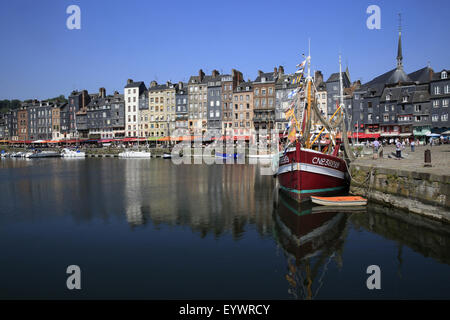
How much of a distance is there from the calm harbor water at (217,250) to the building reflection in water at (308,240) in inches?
1.6

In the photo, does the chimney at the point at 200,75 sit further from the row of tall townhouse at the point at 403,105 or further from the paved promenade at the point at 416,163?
the paved promenade at the point at 416,163

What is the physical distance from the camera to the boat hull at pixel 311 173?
2014 cm

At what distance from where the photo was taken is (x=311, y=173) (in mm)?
20375

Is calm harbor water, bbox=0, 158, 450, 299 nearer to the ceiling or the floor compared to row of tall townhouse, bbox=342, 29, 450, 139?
nearer to the floor

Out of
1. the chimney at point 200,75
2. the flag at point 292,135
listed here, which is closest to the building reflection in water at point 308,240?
the flag at point 292,135

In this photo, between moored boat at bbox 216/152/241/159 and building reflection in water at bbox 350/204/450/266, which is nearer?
building reflection in water at bbox 350/204/450/266

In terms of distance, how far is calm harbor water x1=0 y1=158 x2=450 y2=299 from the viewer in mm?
9961

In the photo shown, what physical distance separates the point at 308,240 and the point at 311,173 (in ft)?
23.1

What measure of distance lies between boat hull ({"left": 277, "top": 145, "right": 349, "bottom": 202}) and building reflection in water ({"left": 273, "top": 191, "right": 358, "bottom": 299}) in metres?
0.99

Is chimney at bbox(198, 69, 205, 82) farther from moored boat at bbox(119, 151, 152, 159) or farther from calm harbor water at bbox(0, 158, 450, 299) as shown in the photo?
calm harbor water at bbox(0, 158, 450, 299)

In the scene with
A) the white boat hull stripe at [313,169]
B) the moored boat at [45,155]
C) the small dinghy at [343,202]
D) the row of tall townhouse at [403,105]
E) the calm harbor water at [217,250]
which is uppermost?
the row of tall townhouse at [403,105]

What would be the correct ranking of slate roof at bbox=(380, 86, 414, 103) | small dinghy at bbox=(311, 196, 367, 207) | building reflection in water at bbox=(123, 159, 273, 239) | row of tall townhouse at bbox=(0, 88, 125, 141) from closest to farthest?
building reflection in water at bbox=(123, 159, 273, 239) → small dinghy at bbox=(311, 196, 367, 207) → slate roof at bbox=(380, 86, 414, 103) → row of tall townhouse at bbox=(0, 88, 125, 141)

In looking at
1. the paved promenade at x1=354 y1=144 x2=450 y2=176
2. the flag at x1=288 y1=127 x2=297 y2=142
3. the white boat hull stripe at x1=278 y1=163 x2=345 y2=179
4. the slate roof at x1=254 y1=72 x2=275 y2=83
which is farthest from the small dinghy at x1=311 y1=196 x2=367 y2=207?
the slate roof at x1=254 y1=72 x2=275 y2=83
